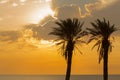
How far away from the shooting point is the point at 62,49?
7162 cm

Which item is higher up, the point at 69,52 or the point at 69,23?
the point at 69,23

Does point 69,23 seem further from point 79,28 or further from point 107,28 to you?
point 107,28

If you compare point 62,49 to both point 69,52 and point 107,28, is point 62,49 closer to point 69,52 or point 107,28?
point 69,52

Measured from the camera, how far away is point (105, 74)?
6925 cm

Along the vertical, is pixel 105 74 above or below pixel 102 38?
below

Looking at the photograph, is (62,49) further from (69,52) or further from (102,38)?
(102,38)

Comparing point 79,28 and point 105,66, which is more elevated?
point 79,28

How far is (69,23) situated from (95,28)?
4.30 meters

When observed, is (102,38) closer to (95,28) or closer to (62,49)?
(95,28)

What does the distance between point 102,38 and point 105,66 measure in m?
4.69

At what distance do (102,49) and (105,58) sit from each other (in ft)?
5.82

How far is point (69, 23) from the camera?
7094 centimetres

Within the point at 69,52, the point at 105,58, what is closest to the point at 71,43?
the point at 69,52

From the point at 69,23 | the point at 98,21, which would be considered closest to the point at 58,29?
the point at 69,23
